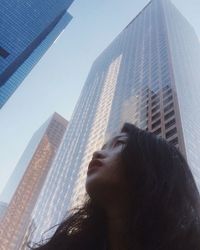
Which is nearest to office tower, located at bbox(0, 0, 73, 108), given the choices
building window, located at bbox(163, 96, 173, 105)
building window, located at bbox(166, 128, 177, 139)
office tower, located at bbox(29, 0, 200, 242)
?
office tower, located at bbox(29, 0, 200, 242)

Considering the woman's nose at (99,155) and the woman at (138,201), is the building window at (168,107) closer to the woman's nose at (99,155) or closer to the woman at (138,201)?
the woman at (138,201)

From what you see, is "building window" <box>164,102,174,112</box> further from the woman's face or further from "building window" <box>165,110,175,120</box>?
the woman's face

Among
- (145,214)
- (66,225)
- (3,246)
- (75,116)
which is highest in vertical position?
(145,214)

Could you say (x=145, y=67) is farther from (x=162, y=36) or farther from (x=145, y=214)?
(x=145, y=214)

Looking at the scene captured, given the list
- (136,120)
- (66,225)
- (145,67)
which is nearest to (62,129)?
(145,67)

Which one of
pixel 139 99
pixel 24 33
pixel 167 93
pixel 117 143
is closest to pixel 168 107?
pixel 167 93

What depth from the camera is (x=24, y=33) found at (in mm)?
57625

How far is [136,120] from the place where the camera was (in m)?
52.8

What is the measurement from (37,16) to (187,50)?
44.8m

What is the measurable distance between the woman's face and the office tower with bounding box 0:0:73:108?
2021 inches

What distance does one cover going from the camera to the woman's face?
154 centimetres

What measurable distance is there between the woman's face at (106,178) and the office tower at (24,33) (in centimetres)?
5134

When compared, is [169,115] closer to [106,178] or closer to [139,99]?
[139,99]

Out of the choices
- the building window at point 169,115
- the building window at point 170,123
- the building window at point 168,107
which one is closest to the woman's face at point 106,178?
the building window at point 170,123
